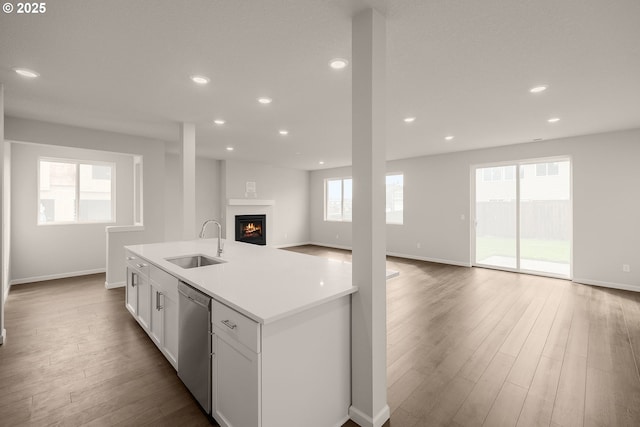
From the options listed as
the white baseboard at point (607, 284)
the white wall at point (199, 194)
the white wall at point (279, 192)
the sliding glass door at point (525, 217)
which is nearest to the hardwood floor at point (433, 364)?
the white baseboard at point (607, 284)

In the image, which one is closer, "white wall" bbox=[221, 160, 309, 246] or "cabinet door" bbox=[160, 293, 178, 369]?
"cabinet door" bbox=[160, 293, 178, 369]

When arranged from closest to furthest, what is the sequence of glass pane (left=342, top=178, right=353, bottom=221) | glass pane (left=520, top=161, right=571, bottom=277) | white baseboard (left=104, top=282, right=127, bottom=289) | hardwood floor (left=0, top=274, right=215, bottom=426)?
hardwood floor (left=0, top=274, right=215, bottom=426) → white baseboard (left=104, top=282, right=127, bottom=289) → glass pane (left=520, top=161, right=571, bottom=277) → glass pane (left=342, top=178, right=353, bottom=221)

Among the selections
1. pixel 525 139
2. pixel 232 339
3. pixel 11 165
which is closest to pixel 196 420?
pixel 232 339

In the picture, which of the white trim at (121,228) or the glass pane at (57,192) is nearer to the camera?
the white trim at (121,228)

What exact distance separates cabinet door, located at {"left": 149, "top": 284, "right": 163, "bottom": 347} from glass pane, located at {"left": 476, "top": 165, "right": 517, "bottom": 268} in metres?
6.10

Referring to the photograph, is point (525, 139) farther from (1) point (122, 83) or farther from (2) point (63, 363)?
(2) point (63, 363)

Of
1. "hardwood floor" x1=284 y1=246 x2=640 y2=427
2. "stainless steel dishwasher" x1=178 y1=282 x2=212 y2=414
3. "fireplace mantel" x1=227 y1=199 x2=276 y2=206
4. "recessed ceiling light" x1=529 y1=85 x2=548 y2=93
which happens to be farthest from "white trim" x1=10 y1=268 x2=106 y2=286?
"recessed ceiling light" x1=529 y1=85 x2=548 y2=93

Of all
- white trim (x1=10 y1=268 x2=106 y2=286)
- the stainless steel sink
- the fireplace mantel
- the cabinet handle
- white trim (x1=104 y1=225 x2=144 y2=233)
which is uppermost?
the fireplace mantel

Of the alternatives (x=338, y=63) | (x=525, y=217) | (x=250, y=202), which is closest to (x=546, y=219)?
(x=525, y=217)

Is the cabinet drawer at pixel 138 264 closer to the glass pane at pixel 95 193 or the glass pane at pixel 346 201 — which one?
the glass pane at pixel 95 193

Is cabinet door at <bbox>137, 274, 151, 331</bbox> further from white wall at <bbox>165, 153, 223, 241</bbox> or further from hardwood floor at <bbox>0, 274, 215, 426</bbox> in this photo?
white wall at <bbox>165, 153, 223, 241</bbox>

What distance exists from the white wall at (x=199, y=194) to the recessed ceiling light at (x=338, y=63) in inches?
211

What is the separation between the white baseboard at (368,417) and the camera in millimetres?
1716

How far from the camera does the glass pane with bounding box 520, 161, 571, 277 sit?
5.13 meters
